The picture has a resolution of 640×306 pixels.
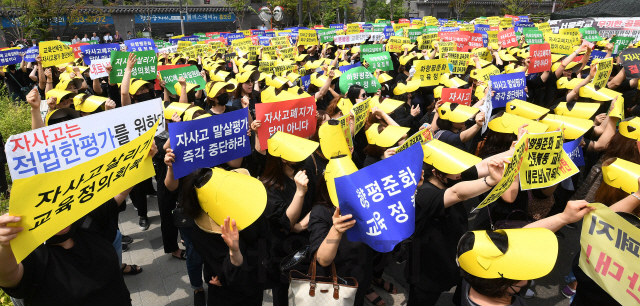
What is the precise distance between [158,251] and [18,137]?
118 inches

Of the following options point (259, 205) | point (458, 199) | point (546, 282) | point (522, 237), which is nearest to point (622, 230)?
point (522, 237)

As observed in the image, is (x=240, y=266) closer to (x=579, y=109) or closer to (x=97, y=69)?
(x=579, y=109)

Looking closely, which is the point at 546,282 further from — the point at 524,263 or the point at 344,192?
the point at 344,192

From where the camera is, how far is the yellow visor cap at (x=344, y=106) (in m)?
5.00

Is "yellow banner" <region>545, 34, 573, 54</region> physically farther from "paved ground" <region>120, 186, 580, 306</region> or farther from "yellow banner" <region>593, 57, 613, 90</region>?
"paved ground" <region>120, 186, 580, 306</region>

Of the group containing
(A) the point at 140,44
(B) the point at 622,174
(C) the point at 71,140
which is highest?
(A) the point at 140,44

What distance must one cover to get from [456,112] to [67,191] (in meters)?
4.01

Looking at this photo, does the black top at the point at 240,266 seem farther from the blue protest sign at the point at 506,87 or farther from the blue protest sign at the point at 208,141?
the blue protest sign at the point at 506,87

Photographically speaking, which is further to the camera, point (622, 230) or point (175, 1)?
point (175, 1)

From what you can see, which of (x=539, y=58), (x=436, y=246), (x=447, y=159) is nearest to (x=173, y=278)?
(x=436, y=246)

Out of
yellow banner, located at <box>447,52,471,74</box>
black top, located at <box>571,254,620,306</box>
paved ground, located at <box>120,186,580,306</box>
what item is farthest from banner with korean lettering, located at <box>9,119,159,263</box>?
yellow banner, located at <box>447,52,471,74</box>

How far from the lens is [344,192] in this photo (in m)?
2.13

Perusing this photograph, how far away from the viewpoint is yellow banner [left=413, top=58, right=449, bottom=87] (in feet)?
22.2

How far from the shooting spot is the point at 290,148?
302 cm
